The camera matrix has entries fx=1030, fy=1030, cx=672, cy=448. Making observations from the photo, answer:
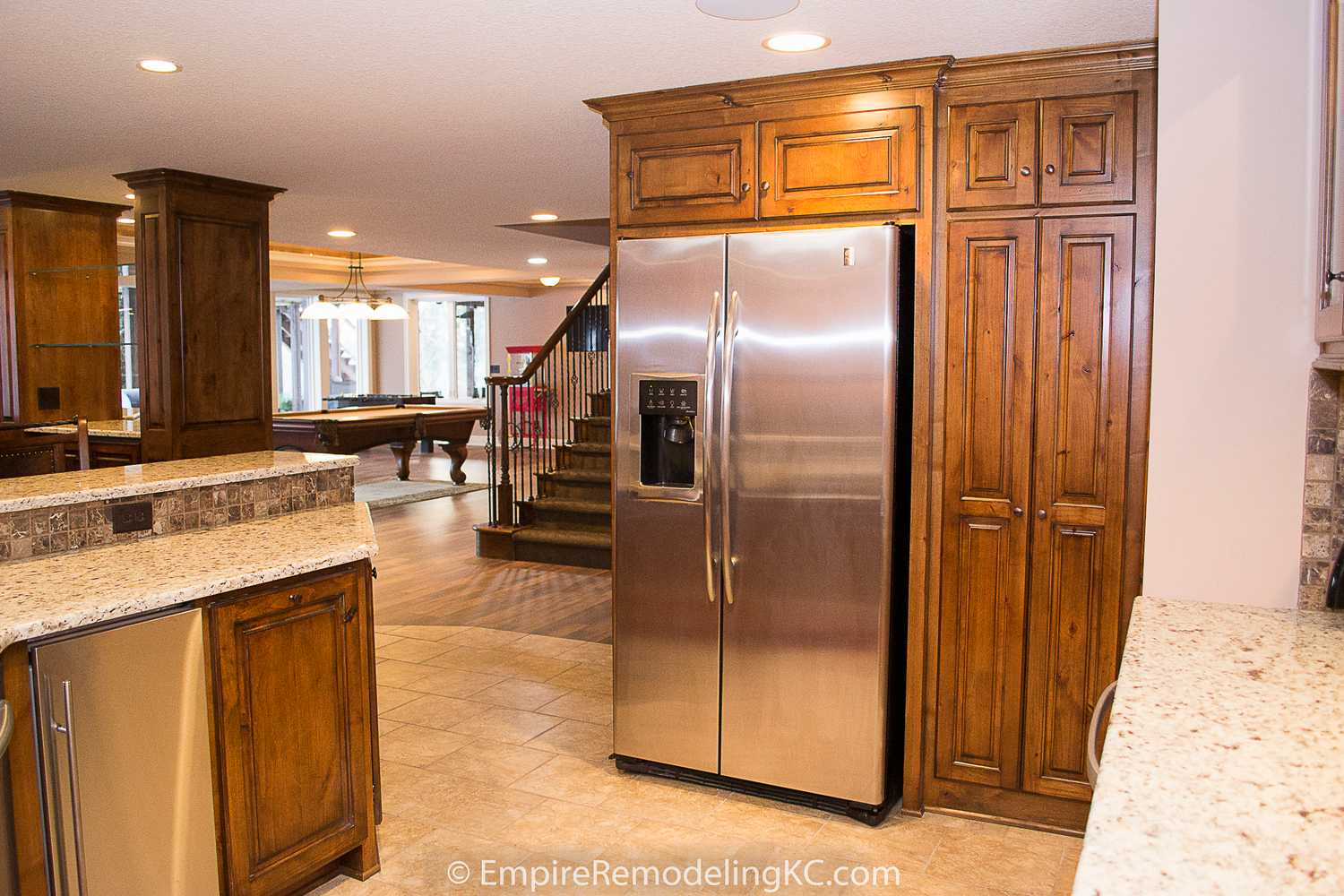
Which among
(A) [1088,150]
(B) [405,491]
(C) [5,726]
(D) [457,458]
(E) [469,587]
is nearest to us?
(C) [5,726]

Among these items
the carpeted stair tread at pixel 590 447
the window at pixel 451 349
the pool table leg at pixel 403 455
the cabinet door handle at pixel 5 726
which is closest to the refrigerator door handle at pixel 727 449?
the cabinet door handle at pixel 5 726

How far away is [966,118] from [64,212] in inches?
202

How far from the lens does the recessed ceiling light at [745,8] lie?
2488mm

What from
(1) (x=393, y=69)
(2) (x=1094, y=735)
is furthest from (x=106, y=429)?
(2) (x=1094, y=735)

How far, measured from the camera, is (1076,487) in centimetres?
306

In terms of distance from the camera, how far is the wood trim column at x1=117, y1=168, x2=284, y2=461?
16.0 ft

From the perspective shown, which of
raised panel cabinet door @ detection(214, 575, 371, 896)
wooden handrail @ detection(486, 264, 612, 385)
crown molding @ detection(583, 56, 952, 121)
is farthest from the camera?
wooden handrail @ detection(486, 264, 612, 385)

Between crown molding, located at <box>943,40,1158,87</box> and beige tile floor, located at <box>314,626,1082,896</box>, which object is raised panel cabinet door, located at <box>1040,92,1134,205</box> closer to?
crown molding, located at <box>943,40,1158,87</box>

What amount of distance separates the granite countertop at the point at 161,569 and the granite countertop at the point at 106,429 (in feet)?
8.25

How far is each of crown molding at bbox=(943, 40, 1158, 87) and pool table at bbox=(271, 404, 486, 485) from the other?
7399mm

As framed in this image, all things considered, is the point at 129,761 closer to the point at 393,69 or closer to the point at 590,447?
the point at 393,69

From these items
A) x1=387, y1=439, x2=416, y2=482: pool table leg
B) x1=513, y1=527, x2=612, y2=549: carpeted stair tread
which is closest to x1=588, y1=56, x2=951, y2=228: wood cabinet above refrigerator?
x1=513, y1=527, x2=612, y2=549: carpeted stair tread

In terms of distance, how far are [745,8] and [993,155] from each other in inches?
38.3

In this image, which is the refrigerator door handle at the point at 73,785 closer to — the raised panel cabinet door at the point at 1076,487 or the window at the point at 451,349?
the raised panel cabinet door at the point at 1076,487
